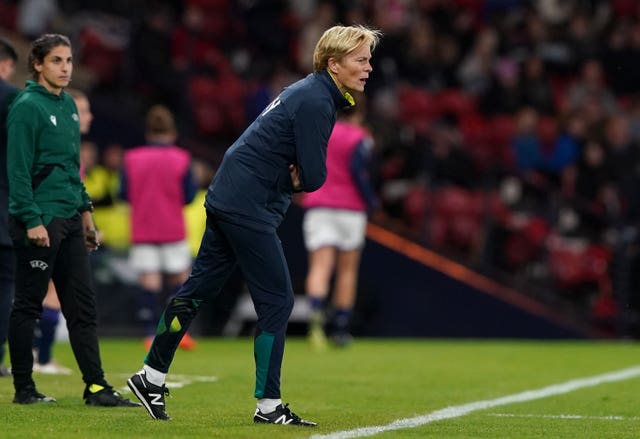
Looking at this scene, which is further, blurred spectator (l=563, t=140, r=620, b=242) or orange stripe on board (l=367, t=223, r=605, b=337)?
blurred spectator (l=563, t=140, r=620, b=242)

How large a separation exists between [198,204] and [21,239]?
7463 millimetres

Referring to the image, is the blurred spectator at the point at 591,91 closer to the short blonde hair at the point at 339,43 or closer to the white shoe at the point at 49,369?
the white shoe at the point at 49,369

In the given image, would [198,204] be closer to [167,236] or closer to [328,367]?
[167,236]

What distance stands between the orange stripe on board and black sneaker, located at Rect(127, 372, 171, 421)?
9.51m

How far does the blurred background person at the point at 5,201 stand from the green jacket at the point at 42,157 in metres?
0.41

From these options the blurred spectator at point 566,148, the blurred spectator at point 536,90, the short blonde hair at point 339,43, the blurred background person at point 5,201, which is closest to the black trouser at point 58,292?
the blurred background person at point 5,201

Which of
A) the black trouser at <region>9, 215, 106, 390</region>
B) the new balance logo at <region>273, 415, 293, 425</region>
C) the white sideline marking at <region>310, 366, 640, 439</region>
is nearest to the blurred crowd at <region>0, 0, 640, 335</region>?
the white sideline marking at <region>310, 366, 640, 439</region>

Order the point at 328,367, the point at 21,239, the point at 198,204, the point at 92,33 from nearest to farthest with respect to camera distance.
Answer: the point at 21,239, the point at 328,367, the point at 198,204, the point at 92,33

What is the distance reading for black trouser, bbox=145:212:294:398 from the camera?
6715mm

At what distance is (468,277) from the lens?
1630 centimetres

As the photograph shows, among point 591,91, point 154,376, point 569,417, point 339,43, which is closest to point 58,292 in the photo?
point 154,376

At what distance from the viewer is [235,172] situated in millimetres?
6730

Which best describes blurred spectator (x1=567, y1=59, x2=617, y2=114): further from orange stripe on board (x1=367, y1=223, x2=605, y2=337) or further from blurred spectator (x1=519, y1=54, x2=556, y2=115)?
orange stripe on board (x1=367, y1=223, x2=605, y2=337)

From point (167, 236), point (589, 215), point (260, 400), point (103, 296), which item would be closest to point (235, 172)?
point (260, 400)
